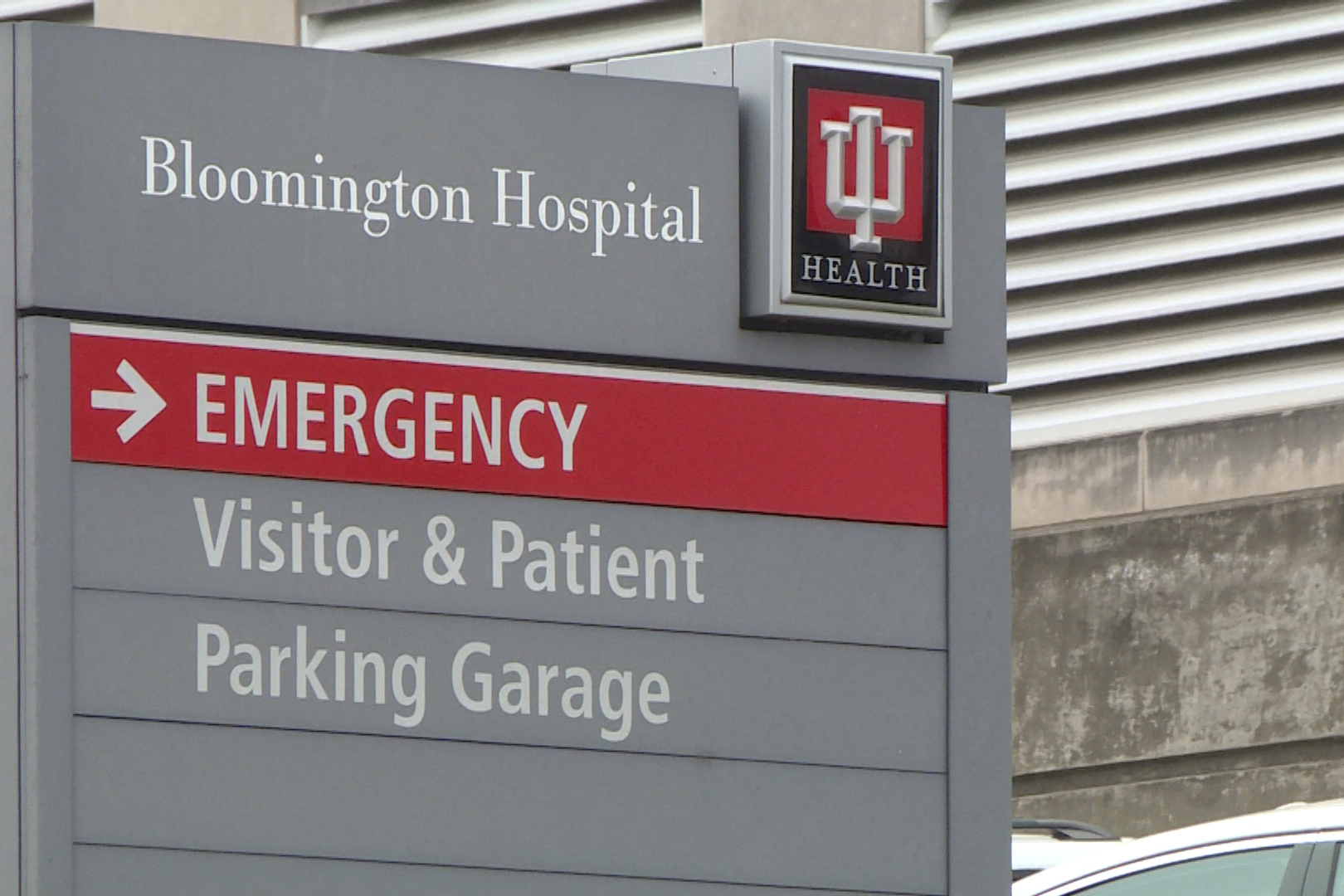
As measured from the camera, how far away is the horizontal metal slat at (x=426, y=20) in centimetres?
1573

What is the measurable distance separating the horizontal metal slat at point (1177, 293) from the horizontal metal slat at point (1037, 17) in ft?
4.67

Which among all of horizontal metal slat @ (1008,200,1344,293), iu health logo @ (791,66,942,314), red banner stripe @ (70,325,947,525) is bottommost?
red banner stripe @ (70,325,947,525)

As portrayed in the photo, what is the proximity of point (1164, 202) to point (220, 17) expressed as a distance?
5.76 m

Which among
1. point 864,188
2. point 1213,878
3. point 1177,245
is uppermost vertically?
point 1177,245

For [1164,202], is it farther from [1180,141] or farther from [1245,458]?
[1245,458]

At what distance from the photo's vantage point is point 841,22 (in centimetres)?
1480

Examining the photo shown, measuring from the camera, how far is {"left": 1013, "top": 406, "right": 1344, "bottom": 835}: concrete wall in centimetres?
1409

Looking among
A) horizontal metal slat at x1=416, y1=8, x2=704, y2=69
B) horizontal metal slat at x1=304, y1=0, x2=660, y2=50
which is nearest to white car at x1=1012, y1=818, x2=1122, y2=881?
horizontal metal slat at x1=416, y1=8, x2=704, y2=69

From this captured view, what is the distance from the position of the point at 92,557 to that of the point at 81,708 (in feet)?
0.86

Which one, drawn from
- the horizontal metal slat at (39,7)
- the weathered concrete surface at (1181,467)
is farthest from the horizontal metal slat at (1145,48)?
the horizontal metal slat at (39,7)

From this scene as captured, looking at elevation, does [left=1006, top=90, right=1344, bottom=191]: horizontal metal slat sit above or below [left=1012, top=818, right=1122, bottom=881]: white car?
above

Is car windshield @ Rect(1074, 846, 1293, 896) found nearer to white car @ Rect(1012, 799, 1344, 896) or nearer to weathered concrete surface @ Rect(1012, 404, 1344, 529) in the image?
white car @ Rect(1012, 799, 1344, 896)

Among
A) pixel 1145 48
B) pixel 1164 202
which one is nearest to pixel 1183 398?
pixel 1164 202

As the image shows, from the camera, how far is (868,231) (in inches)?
205
